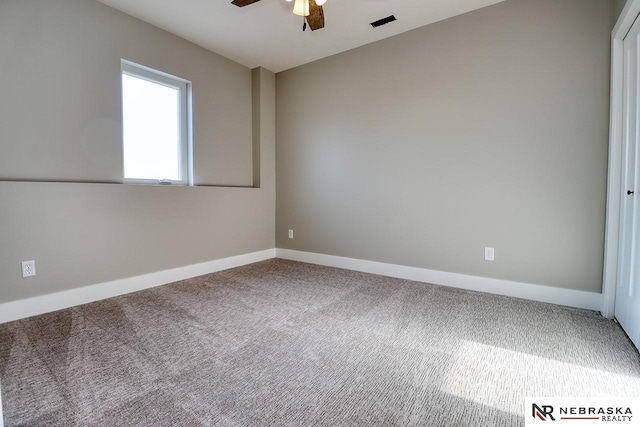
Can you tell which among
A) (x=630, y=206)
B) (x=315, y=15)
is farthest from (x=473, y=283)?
(x=315, y=15)

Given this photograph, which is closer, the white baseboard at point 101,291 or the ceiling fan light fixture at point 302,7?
the ceiling fan light fixture at point 302,7

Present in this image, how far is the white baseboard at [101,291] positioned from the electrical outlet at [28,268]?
183 millimetres

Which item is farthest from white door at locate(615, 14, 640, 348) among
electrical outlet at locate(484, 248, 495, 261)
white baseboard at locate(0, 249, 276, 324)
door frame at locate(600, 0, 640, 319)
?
white baseboard at locate(0, 249, 276, 324)

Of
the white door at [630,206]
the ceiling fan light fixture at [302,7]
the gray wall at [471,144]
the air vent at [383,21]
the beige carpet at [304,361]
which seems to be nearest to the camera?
the beige carpet at [304,361]

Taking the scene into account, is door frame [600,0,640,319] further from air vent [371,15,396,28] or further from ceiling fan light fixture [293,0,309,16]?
ceiling fan light fixture [293,0,309,16]

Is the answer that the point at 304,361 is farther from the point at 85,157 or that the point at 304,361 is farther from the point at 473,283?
the point at 85,157

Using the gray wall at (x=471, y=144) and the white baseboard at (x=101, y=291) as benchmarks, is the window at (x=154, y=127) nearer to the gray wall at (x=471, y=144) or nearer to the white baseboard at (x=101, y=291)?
the white baseboard at (x=101, y=291)

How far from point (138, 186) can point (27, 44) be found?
124 centimetres

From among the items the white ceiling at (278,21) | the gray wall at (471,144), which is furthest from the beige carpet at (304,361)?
the white ceiling at (278,21)

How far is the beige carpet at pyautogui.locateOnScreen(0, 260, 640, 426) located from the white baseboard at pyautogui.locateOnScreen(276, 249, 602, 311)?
0.12 metres

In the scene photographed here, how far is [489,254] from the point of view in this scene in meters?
2.74

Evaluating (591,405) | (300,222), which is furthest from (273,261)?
(591,405)

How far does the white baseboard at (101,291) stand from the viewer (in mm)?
2141

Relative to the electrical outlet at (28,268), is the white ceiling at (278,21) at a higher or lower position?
higher
